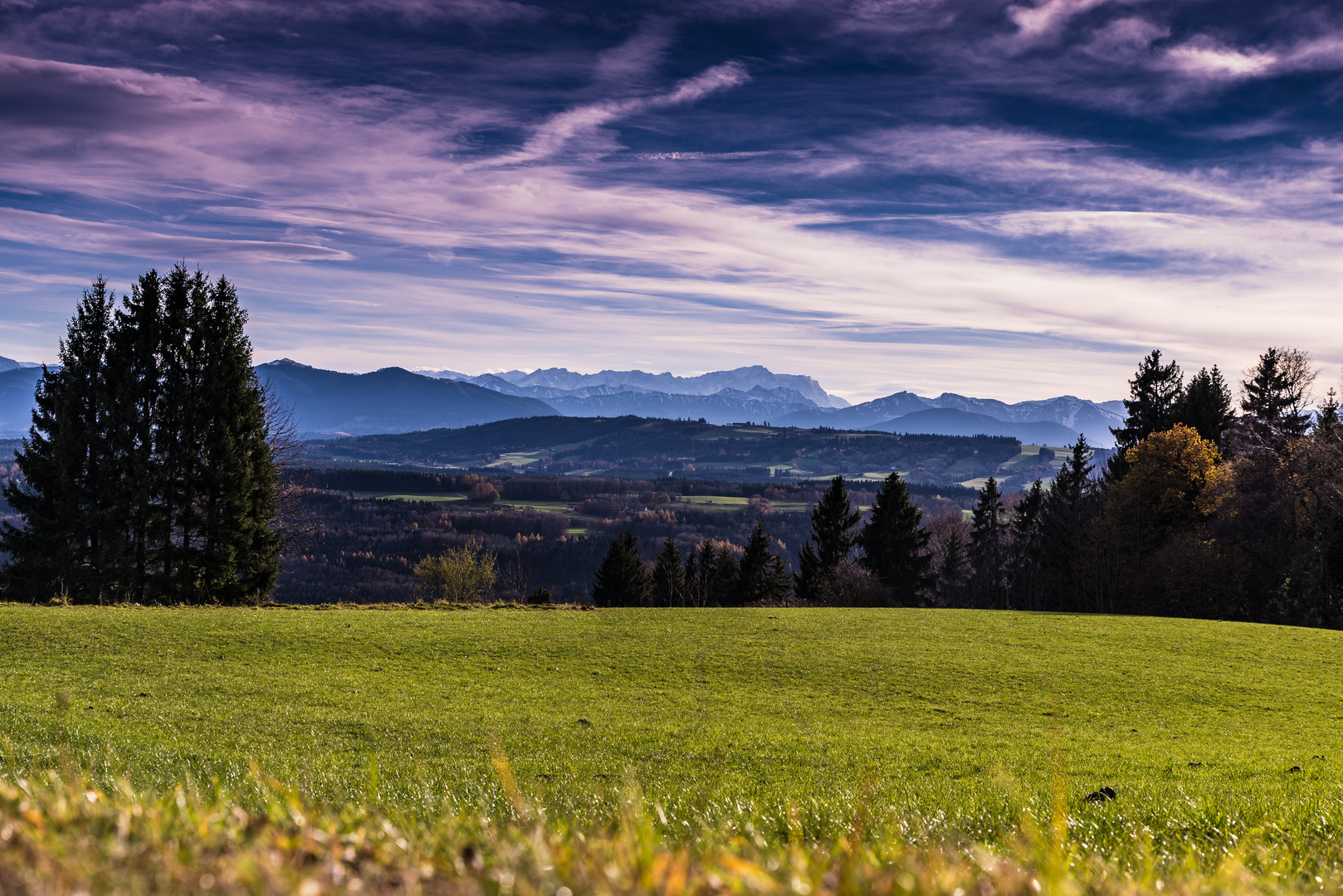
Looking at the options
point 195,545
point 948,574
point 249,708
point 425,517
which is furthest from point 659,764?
point 425,517

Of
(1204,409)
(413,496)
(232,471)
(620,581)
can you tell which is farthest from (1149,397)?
(413,496)

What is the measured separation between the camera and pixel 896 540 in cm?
6525

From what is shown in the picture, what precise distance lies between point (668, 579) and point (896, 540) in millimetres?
20268

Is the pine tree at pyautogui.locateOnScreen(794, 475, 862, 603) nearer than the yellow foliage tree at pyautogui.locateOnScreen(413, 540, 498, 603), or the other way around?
the yellow foliage tree at pyautogui.locateOnScreen(413, 540, 498, 603)

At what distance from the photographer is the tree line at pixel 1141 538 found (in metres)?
40.7

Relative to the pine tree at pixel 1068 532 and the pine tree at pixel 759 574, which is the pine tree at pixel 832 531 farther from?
the pine tree at pixel 1068 532

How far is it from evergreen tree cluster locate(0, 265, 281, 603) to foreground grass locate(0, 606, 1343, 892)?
412 inches

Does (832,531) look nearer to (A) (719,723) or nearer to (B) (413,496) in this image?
(A) (719,723)

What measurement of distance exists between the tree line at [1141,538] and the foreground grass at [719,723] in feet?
46.2

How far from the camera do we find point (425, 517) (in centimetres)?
15538

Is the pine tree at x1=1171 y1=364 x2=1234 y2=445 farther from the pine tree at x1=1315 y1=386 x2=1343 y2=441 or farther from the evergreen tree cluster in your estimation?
the evergreen tree cluster

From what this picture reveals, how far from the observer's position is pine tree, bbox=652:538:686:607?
2549 inches

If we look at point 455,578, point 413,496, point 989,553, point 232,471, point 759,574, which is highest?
point 232,471

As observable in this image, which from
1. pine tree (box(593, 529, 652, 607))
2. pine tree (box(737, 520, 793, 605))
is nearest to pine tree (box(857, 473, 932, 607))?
pine tree (box(737, 520, 793, 605))
